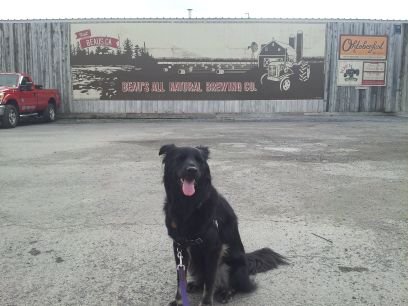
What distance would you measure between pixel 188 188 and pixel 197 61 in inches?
793

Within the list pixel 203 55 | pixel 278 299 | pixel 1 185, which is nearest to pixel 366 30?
pixel 203 55

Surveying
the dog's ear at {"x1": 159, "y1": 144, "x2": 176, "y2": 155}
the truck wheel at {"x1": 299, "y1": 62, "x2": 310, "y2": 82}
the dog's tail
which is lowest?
the dog's tail

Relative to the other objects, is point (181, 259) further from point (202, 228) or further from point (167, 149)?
point (167, 149)

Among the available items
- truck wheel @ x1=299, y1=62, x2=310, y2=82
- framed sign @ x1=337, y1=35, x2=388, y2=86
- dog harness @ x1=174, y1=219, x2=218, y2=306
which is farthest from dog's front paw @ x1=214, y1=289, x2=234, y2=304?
framed sign @ x1=337, y1=35, x2=388, y2=86

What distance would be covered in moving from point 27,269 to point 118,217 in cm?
160

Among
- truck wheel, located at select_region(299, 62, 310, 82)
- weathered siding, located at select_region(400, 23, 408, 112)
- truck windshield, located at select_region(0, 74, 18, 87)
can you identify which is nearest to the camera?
truck windshield, located at select_region(0, 74, 18, 87)

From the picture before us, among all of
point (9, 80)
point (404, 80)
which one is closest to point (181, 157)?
point (9, 80)

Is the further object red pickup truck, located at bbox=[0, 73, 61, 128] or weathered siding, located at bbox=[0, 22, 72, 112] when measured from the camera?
weathered siding, located at bbox=[0, 22, 72, 112]

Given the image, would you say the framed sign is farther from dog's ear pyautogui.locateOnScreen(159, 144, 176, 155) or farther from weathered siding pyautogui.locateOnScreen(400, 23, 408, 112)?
dog's ear pyautogui.locateOnScreen(159, 144, 176, 155)

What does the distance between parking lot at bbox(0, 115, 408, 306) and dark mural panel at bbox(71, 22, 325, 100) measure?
12.2 metres

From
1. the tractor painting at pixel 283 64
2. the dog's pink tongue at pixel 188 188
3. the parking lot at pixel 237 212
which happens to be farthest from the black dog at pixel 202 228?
the tractor painting at pixel 283 64

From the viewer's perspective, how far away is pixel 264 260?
12.9ft

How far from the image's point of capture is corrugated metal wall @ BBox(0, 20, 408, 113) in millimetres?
22375

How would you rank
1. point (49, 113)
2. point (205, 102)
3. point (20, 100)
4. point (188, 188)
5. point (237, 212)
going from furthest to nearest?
point (205, 102), point (49, 113), point (20, 100), point (237, 212), point (188, 188)
